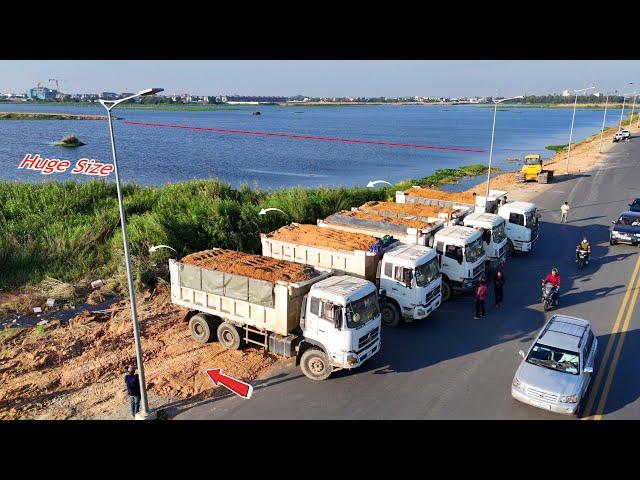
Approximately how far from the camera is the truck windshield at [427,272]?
15.3m

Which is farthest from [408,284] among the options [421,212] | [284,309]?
[421,212]

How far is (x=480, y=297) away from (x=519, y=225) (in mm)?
8212

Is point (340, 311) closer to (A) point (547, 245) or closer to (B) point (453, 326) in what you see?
(B) point (453, 326)

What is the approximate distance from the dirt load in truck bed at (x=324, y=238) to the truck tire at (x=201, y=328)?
432cm

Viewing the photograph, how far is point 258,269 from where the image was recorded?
14.0 metres

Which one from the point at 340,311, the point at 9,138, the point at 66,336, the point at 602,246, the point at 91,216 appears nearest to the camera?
the point at 340,311

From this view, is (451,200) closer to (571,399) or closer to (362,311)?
(362,311)

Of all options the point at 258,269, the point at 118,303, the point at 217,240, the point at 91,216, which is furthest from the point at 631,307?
the point at 91,216

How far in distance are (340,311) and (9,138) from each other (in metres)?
79.4

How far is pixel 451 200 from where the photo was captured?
24.2 metres

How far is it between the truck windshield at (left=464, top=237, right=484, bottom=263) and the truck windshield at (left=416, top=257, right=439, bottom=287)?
1.94m

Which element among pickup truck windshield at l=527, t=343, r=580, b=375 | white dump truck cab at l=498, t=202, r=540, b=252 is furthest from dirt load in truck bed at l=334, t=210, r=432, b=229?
pickup truck windshield at l=527, t=343, r=580, b=375

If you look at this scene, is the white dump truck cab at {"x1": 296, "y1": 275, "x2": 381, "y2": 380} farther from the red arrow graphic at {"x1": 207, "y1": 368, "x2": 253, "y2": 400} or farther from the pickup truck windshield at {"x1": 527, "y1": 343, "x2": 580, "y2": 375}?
the pickup truck windshield at {"x1": 527, "y1": 343, "x2": 580, "y2": 375}

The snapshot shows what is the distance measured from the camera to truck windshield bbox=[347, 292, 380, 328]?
41.0 ft
